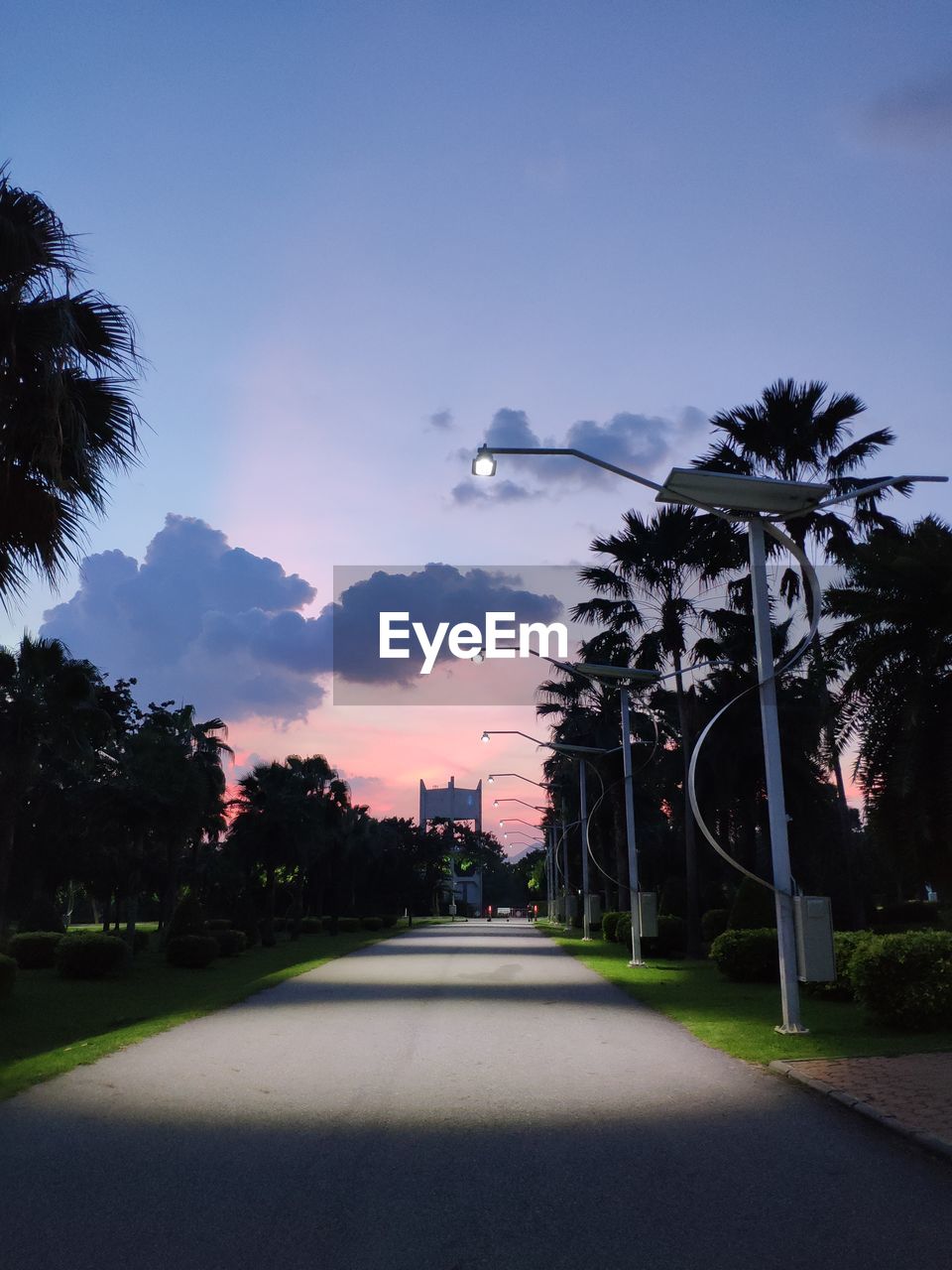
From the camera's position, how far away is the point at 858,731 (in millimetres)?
20406

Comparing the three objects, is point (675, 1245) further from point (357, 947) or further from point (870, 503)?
point (357, 947)

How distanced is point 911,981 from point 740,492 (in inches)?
231

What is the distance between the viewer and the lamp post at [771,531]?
12719 millimetres

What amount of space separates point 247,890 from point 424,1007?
40337 millimetres

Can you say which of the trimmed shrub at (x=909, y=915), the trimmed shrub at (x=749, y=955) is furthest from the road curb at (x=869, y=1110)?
the trimmed shrub at (x=909, y=915)

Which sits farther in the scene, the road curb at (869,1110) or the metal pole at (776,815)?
the metal pole at (776,815)

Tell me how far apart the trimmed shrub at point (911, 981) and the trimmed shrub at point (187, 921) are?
2863cm

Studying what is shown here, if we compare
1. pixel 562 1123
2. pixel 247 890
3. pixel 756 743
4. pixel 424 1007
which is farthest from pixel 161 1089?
pixel 247 890

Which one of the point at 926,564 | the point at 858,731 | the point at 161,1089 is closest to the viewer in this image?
the point at 161,1089

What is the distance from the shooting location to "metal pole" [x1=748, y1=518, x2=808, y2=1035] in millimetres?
12766

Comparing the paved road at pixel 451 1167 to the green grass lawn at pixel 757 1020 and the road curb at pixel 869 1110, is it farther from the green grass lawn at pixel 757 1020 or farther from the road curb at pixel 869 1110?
the green grass lawn at pixel 757 1020

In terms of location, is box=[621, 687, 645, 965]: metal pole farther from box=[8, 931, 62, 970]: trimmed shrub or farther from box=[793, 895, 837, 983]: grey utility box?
box=[8, 931, 62, 970]: trimmed shrub

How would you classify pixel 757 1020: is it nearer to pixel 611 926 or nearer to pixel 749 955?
pixel 749 955

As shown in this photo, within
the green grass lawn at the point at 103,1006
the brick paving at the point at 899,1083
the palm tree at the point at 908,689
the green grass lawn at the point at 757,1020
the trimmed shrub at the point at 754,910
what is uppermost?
the palm tree at the point at 908,689
